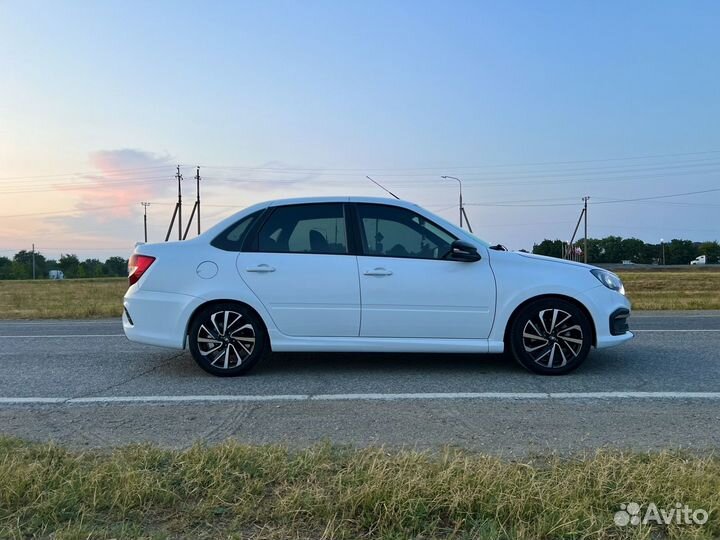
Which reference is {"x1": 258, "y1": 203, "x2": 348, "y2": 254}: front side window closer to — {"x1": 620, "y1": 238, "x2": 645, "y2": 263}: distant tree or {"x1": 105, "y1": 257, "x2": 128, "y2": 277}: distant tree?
{"x1": 105, "y1": 257, "x2": 128, "y2": 277}: distant tree

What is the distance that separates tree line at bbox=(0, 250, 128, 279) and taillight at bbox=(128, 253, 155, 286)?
322 ft

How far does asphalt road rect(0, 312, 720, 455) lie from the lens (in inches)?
144

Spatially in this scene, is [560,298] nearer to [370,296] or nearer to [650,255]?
[370,296]

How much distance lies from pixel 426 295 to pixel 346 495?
115 inches

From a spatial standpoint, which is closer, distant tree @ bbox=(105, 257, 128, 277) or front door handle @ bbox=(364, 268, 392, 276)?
front door handle @ bbox=(364, 268, 392, 276)

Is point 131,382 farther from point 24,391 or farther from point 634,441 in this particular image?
point 634,441

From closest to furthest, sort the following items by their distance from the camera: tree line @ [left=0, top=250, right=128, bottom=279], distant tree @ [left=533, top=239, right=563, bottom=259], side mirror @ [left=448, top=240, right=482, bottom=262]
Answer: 1. side mirror @ [left=448, top=240, right=482, bottom=262]
2. distant tree @ [left=533, top=239, right=563, bottom=259]
3. tree line @ [left=0, top=250, right=128, bottom=279]

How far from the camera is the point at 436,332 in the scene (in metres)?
5.35

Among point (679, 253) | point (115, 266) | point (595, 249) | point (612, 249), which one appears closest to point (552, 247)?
point (595, 249)

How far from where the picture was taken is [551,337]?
5340 millimetres

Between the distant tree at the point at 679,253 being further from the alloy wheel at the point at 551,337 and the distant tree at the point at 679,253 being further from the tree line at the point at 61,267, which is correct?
the alloy wheel at the point at 551,337

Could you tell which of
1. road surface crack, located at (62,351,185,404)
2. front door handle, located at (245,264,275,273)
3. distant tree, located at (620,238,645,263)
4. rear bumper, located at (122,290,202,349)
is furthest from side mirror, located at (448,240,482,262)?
distant tree, located at (620,238,645,263)

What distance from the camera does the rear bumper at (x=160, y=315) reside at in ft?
17.7

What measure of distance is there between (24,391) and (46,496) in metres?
2.84
